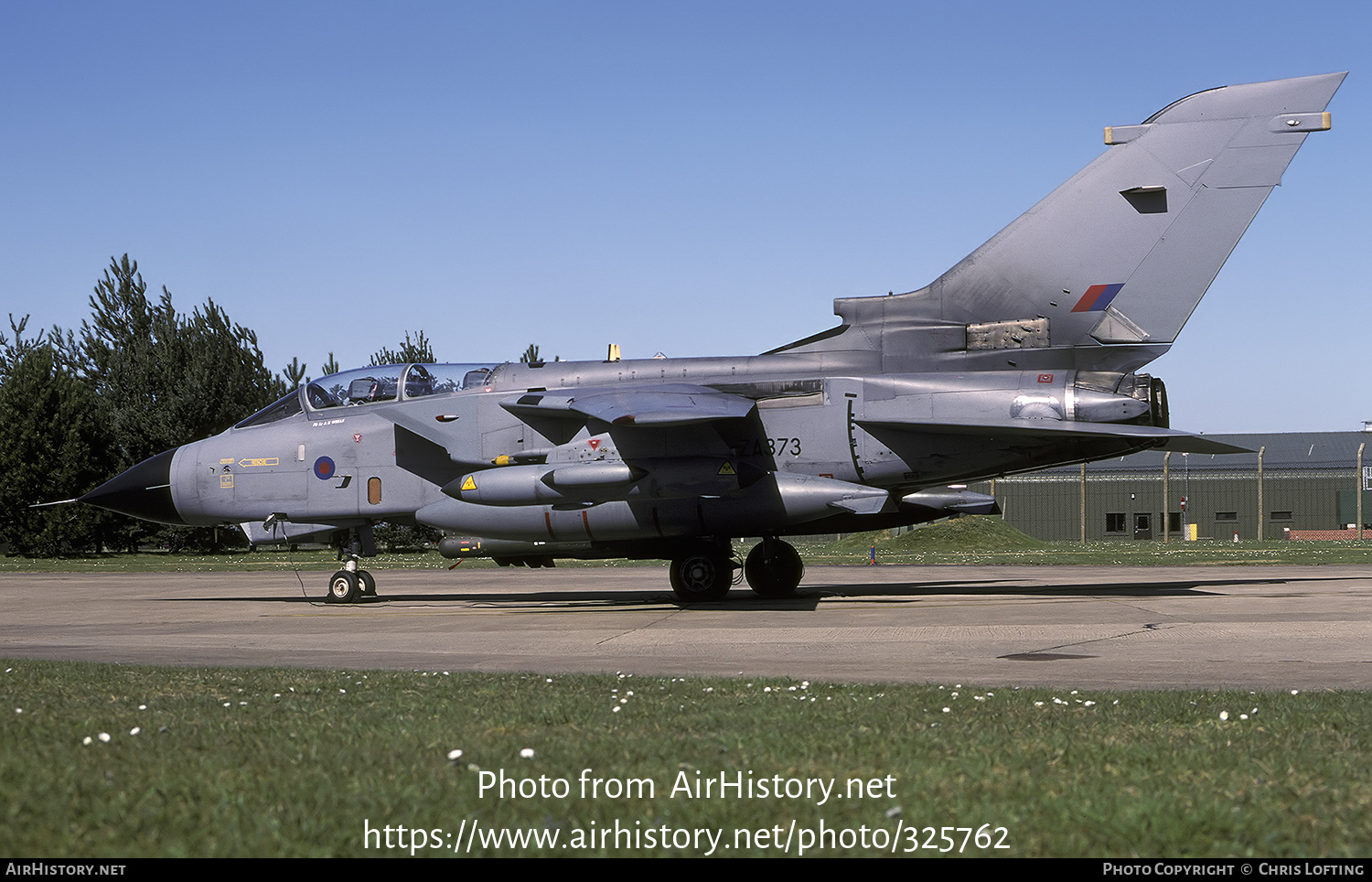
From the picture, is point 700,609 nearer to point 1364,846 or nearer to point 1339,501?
point 1364,846

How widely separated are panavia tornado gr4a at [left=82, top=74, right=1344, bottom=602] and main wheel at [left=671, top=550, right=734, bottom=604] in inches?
1.2

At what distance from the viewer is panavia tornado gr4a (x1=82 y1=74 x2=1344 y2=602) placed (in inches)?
649

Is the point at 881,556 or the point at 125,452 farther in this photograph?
the point at 125,452

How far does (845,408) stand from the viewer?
1742cm

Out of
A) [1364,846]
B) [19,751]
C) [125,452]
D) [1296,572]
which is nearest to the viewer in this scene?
[1364,846]

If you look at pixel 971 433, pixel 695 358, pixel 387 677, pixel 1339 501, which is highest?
pixel 695 358

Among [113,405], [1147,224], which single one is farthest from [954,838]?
[113,405]

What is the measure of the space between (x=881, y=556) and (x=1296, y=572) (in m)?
14.5

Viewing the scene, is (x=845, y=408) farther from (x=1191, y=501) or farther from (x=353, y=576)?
(x=1191, y=501)

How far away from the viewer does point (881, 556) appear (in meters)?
36.6

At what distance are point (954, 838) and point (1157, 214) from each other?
47.8 ft

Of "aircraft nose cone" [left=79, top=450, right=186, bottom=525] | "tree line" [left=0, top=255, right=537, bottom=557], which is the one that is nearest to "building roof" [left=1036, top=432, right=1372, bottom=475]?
"tree line" [left=0, top=255, right=537, bottom=557]

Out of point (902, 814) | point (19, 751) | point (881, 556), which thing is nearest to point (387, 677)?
point (19, 751)

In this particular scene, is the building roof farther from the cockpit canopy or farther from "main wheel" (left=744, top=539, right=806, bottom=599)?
the cockpit canopy
